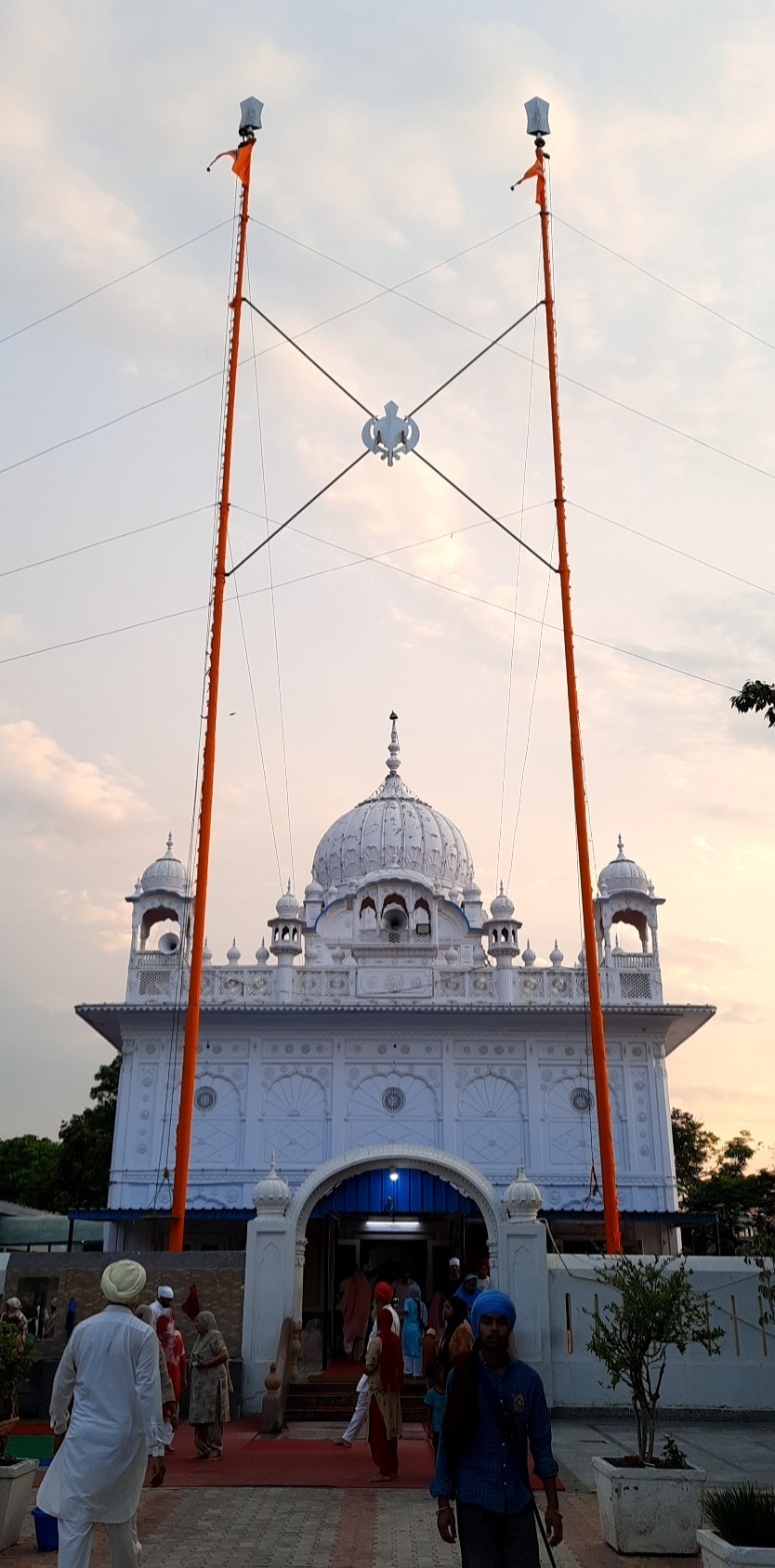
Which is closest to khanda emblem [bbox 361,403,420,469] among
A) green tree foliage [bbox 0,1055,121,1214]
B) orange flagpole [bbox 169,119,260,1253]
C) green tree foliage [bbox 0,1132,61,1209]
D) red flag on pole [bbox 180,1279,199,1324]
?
orange flagpole [bbox 169,119,260,1253]

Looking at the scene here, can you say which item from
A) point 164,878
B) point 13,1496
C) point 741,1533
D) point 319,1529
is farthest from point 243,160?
point 741,1533

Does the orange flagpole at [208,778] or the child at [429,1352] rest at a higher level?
the orange flagpole at [208,778]

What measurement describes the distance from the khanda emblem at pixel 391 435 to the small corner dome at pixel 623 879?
12.4 meters

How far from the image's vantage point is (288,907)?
28.9m

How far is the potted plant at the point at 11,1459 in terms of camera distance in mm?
7691

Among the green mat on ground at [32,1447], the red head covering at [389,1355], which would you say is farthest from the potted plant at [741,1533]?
the green mat on ground at [32,1447]

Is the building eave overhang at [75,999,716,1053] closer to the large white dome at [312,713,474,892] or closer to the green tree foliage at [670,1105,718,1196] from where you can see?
the large white dome at [312,713,474,892]

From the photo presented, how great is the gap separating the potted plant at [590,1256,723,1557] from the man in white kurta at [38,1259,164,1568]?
3635 millimetres

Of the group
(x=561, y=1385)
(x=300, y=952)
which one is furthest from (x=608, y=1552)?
(x=300, y=952)

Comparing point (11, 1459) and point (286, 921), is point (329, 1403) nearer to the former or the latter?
point (11, 1459)

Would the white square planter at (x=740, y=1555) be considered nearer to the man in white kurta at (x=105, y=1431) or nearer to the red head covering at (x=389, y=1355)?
the man in white kurta at (x=105, y=1431)

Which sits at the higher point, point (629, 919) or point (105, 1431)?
point (629, 919)

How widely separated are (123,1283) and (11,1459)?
2.92 meters

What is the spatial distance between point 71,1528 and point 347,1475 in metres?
5.77
